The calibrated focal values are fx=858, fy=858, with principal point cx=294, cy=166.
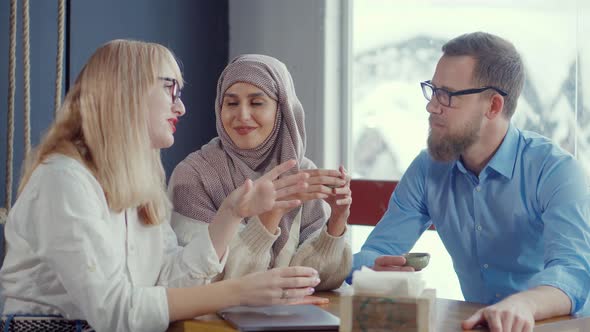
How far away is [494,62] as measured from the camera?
102 inches

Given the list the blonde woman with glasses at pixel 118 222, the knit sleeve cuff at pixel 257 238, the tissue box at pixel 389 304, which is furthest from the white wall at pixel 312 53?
the tissue box at pixel 389 304

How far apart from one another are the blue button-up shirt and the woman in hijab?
0.17m

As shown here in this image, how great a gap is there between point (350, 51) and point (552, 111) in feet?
3.60

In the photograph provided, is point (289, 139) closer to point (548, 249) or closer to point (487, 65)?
point (487, 65)

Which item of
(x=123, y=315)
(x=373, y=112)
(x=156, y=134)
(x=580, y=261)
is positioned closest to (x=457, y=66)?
(x=580, y=261)

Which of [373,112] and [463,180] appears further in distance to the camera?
[373,112]

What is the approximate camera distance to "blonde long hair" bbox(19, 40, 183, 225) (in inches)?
78.1

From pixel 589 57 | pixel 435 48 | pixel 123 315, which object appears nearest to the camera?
pixel 123 315

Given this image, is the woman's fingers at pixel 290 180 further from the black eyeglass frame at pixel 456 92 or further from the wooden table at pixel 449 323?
the black eyeglass frame at pixel 456 92

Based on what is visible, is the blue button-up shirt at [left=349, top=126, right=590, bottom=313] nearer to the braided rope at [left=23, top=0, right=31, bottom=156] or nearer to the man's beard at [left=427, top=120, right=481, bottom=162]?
the man's beard at [left=427, top=120, right=481, bottom=162]

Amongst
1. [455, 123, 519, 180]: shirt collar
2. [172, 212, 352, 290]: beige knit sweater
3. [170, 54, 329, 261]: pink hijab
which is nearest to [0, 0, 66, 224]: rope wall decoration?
[170, 54, 329, 261]: pink hijab

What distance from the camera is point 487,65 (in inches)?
102

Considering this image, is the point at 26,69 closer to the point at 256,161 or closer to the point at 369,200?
the point at 256,161

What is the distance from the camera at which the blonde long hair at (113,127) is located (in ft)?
6.51
